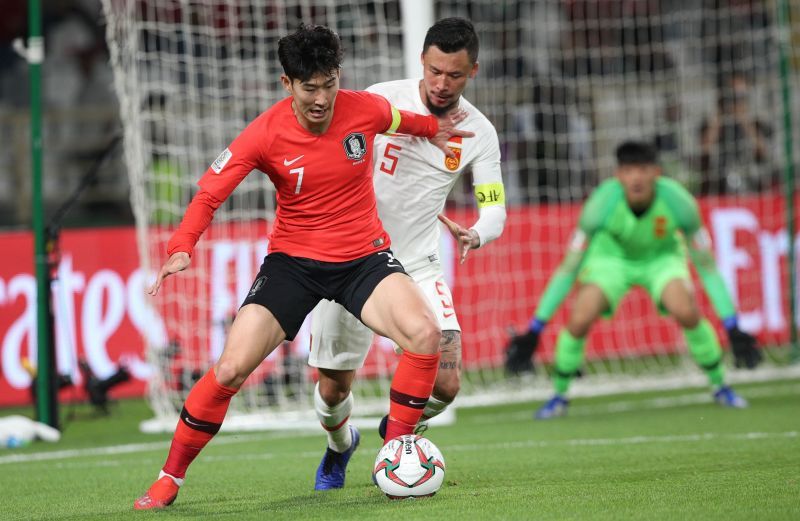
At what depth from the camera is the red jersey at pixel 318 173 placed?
538 cm

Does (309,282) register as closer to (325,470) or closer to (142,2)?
(325,470)

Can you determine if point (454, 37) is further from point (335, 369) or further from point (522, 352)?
point (522, 352)

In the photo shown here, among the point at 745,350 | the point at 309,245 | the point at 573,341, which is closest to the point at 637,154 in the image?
the point at 573,341

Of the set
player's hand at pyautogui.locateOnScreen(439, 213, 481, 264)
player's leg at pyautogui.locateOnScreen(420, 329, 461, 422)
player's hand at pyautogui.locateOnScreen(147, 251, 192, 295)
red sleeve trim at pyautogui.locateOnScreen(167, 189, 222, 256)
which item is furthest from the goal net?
player's hand at pyautogui.locateOnScreen(147, 251, 192, 295)

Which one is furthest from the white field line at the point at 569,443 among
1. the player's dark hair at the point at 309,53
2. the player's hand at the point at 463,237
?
the player's dark hair at the point at 309,53

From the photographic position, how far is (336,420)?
611 centimetres

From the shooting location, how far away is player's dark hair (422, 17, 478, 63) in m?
5.97

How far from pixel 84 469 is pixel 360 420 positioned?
107 inches

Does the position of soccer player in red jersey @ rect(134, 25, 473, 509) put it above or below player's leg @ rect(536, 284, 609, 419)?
above

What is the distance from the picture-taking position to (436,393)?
619cm

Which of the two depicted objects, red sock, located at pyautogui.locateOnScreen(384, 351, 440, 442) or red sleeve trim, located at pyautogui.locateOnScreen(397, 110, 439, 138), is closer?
red sock, located at pyautogui.locateOnScreen(384, 351, 440, 442)

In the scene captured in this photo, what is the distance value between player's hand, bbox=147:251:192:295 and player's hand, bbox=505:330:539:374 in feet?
15.4

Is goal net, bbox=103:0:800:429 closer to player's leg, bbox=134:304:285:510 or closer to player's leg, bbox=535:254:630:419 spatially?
player's leg, bbox=535:254:630:419

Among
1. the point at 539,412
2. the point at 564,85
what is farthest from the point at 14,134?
the point at 539,412
